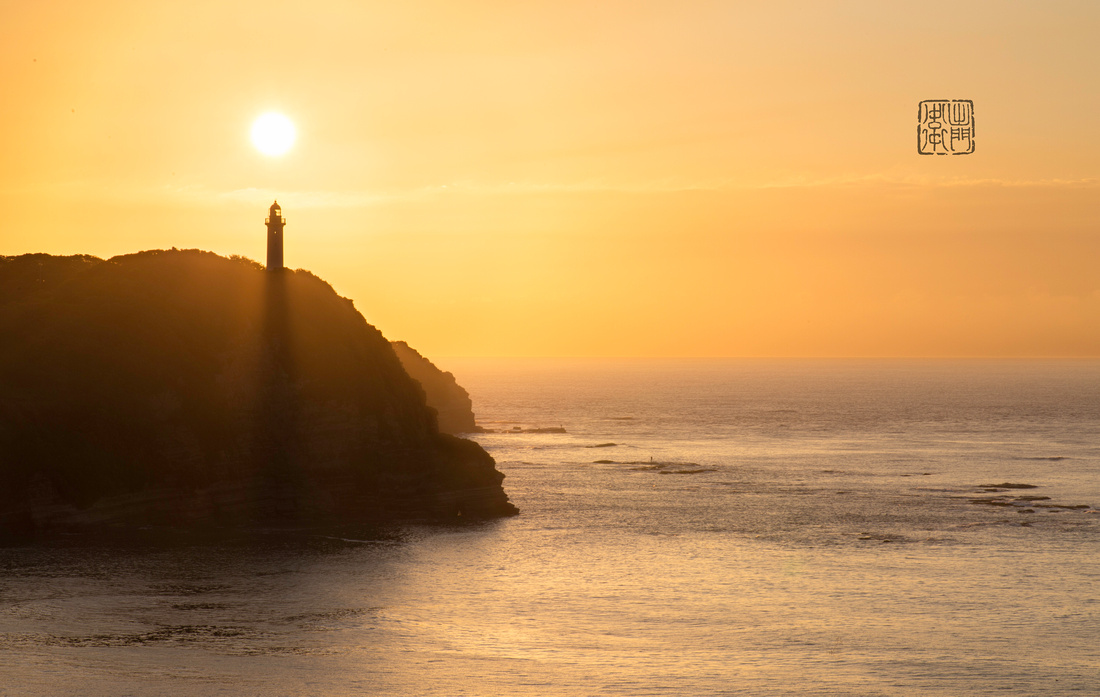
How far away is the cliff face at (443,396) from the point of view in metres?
145

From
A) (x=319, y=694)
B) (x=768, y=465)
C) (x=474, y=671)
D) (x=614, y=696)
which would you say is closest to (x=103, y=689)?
(x=319, y=694)

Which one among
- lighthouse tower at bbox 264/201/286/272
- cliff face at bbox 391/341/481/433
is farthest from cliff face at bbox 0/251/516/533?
cliff face at bbox 391/341/481/433

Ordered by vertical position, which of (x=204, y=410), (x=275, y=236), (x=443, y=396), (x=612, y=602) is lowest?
(x=612, y=602)

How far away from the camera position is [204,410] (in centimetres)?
6400

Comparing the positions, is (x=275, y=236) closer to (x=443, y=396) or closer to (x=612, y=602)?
(x=612, y=602)

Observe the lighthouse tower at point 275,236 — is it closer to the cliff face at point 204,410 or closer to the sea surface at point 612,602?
the cliff face at point 204,410

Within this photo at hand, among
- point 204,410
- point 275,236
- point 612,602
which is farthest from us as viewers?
point 275,236

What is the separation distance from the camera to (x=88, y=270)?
74.8 m

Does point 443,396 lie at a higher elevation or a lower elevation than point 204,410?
lower

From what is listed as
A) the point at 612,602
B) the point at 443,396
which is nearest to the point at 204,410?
the point at 612,602

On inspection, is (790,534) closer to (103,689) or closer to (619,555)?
(619,555)

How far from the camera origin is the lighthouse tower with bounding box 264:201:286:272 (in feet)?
268

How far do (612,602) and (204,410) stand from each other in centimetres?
3366

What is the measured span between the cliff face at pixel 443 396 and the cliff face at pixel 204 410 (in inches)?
→ 2642
